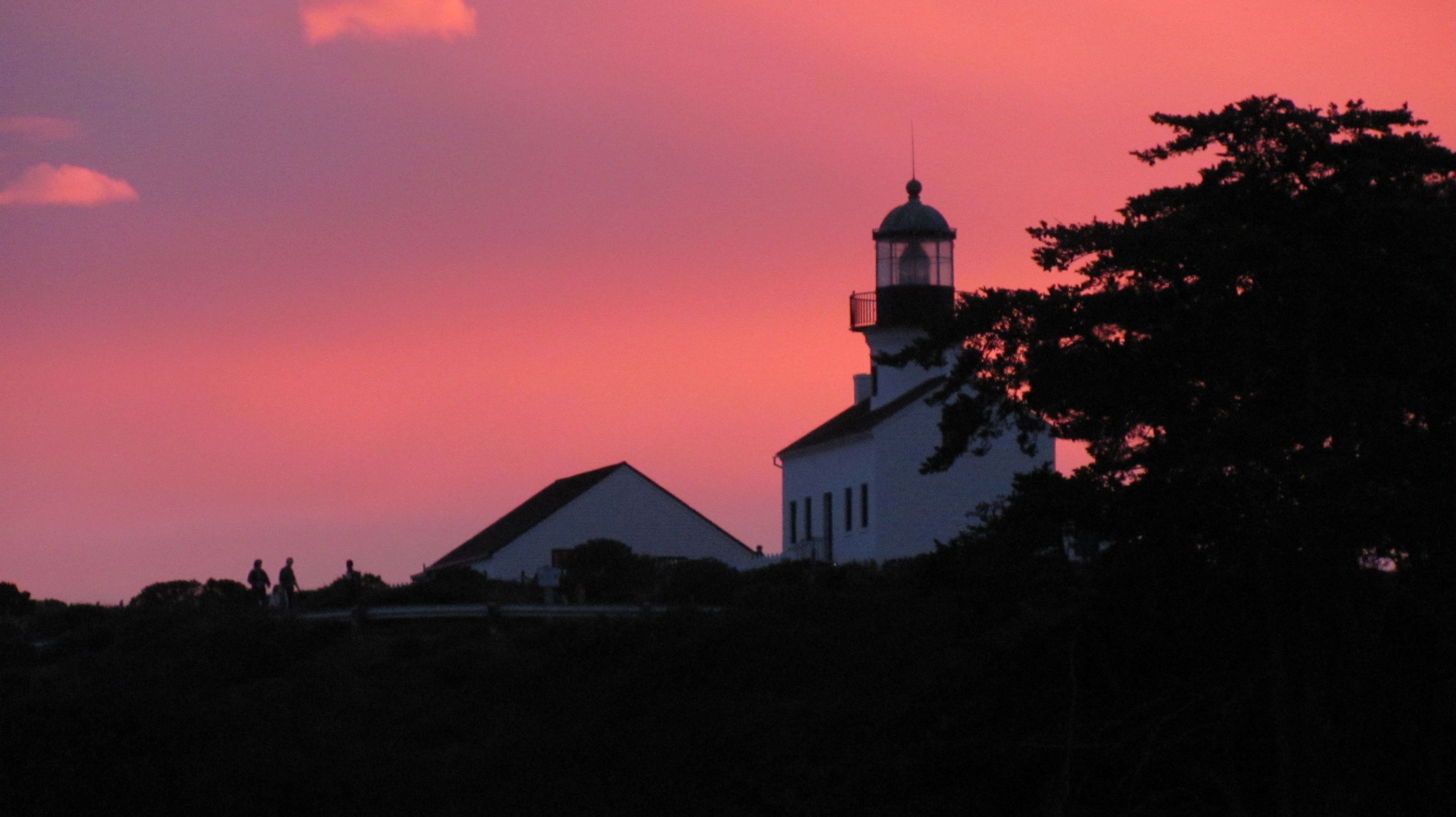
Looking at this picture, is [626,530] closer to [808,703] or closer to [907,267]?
[907,267]

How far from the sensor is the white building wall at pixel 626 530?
55.1m

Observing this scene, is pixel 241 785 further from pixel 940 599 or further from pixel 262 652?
pixel 940 599

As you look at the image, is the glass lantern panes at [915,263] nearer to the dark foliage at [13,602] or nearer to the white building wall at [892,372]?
the white building wall at [892,372]

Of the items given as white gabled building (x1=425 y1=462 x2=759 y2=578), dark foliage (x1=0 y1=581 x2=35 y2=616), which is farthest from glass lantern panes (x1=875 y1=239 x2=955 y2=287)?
dark foliage (x1=0 y1=581 x2=35 y2=616)

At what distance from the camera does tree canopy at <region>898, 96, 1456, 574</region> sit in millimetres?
17078

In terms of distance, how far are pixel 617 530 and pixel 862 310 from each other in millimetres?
9852

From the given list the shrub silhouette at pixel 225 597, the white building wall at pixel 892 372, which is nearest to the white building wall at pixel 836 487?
the white building wall at pixel 892 372

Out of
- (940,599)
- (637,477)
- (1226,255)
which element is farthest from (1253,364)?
(637,477)

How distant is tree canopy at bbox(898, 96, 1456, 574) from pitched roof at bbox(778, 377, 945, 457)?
997 inches

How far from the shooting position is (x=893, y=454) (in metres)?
47.9

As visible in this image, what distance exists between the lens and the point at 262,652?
107ft

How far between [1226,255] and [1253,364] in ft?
3.42

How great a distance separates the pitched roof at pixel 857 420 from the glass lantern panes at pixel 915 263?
304cm

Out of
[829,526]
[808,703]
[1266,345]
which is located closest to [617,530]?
[829,526]
